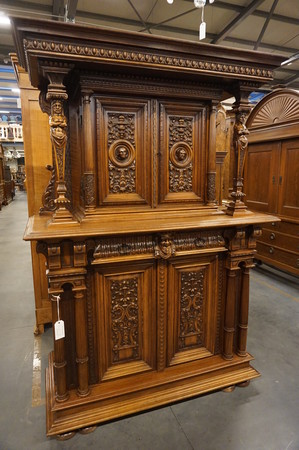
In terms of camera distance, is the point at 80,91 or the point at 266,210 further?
the point at 266,210

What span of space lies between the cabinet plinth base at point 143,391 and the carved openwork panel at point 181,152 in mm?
1093

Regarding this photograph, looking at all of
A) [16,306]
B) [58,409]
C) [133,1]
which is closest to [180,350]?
[58,409]

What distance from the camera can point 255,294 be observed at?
11.2ft

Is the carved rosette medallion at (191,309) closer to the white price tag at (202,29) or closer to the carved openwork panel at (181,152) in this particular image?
the carved openwork panel at (181,152)

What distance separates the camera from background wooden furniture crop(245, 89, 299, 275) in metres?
3.54

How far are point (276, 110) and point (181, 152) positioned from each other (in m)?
2.62

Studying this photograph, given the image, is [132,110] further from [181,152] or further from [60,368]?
[60,368]

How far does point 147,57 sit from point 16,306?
2839 mm

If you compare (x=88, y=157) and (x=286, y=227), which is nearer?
(x=88, y=157)

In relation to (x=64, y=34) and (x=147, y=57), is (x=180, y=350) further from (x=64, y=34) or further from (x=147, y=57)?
(x=64, y=34)

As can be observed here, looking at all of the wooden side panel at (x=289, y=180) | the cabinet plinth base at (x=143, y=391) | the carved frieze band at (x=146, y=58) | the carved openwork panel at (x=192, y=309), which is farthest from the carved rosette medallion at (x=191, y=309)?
the wooden side panel at (x=289, y=180)

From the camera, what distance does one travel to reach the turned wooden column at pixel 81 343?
157 centimetres

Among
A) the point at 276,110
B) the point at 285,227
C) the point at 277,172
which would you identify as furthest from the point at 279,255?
the point at 276,110

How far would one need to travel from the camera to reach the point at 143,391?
5.69 feet
